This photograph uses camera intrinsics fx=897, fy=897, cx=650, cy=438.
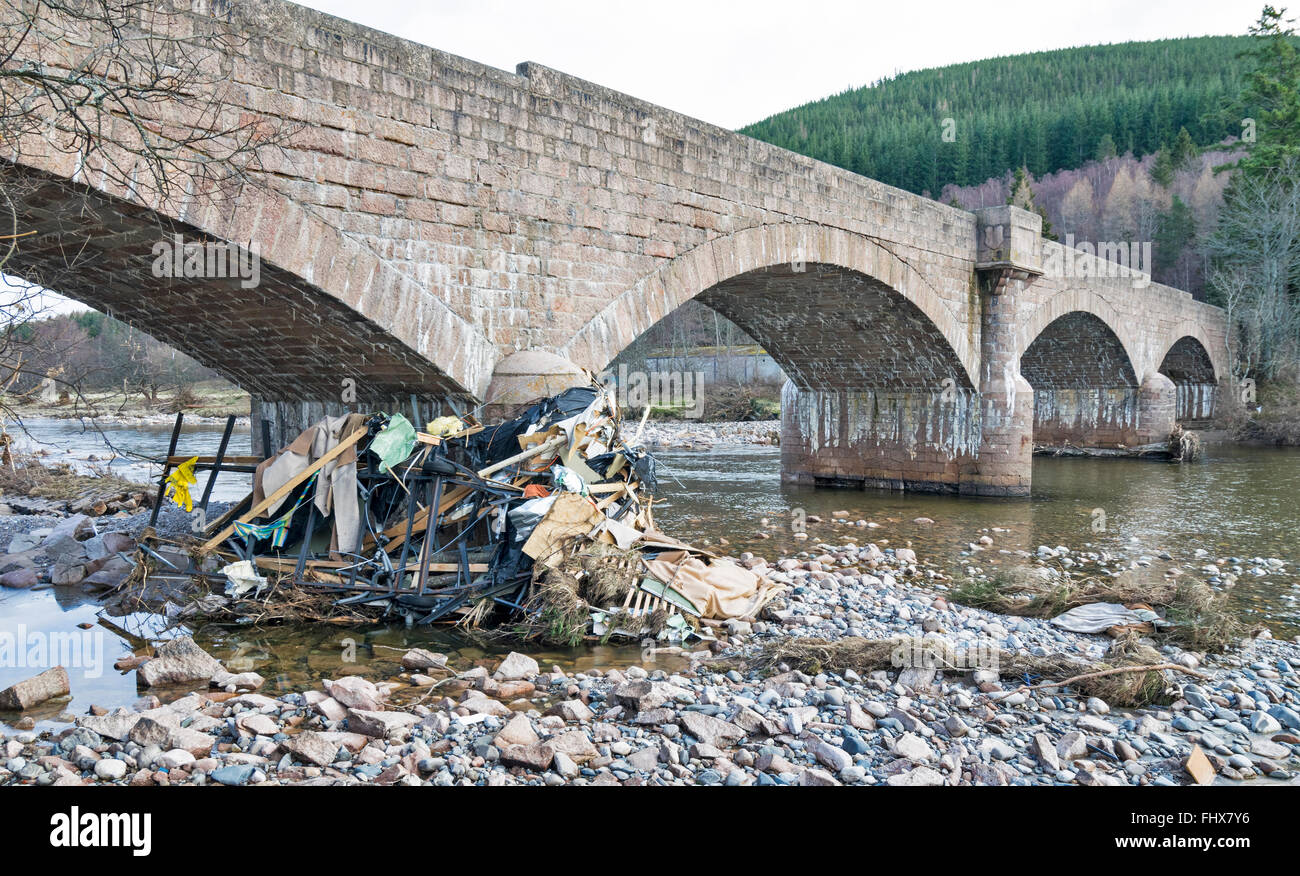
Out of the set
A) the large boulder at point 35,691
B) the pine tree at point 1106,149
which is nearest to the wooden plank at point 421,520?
the large boulder at point 35,691

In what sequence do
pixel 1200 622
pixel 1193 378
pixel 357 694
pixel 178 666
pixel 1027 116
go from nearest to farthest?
pixel 357 694
pixel 178 666
pixel 1200 622
pixel 1193 378
pixel 1027 116

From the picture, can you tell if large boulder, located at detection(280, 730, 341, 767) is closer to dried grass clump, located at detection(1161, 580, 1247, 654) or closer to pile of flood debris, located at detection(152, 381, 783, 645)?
pile of flood debris, located at detection(152, 381, 783, 645)

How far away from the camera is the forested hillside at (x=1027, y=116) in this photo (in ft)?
194

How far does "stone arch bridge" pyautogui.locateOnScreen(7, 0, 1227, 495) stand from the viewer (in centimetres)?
569

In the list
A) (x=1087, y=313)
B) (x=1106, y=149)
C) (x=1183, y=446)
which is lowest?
(x=1183, y=446)

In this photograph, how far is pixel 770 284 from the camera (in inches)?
473

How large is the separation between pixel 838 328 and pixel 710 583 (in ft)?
28.2

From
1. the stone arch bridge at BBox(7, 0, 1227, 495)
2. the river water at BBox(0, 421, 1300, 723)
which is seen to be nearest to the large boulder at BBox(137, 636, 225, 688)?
the river water at BBox(0, 421, 1300, 723)

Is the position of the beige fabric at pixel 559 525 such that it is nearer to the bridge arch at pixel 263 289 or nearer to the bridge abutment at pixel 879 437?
the bridge arch at pixel 263 289

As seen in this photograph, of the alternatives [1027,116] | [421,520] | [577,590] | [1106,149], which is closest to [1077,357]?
[577,590]

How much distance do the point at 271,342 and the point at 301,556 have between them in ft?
6.82

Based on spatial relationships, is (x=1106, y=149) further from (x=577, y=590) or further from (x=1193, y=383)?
(x=577, y=590)

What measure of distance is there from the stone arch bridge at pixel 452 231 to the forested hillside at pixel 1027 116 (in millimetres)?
49051

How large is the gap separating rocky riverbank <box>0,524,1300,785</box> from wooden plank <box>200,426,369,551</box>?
1548 mm
